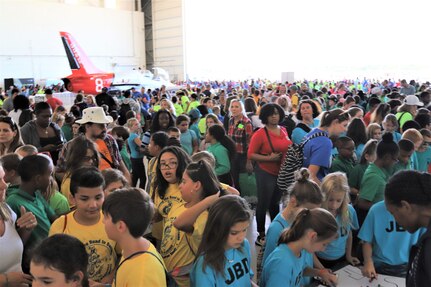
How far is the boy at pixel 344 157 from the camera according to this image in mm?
3992

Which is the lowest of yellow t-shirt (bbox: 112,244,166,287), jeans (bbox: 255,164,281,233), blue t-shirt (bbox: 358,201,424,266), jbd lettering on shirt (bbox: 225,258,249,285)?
jeans (bbox: 255,164,281,233)

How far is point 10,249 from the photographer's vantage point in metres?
2.03

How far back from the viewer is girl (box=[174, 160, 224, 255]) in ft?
7.47

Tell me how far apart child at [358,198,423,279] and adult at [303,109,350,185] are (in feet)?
3.17

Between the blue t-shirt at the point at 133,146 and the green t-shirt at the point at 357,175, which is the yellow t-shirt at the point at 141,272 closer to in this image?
the green t-shirt at the point at 357,175

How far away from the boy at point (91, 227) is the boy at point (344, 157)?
105 inches

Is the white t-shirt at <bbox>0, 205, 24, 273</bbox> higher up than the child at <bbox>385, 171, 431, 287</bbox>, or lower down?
lower down

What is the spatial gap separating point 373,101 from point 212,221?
6.75 meters

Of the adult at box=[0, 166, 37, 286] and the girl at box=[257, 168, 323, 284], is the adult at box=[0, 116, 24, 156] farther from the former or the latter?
the girl at box=[257, 168, 323, 284]

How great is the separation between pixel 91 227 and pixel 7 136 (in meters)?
2.22

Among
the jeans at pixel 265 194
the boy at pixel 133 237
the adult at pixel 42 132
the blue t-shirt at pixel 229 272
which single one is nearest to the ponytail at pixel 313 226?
the blue t-shirt at pixel 229 272

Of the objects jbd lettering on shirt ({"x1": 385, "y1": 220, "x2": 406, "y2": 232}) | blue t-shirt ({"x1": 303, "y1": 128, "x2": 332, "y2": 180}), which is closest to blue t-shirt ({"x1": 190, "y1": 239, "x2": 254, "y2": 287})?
jbd lettering on shirt ({"x1": 385, "y1": 220, "x2": 406, "y2": 232})

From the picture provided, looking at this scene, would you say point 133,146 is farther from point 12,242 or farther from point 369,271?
point 369,271

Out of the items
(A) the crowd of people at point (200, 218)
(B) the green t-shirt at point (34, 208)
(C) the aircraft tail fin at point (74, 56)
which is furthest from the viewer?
(C) the aircraft tail fin at point (74, 56)
